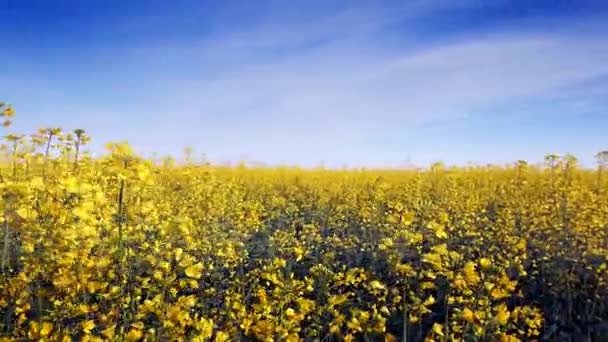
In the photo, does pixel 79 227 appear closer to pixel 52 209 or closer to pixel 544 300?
pixel 52 209

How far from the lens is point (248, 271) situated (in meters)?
4.65

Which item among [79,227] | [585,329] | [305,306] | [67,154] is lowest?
[585,329]

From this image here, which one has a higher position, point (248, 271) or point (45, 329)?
point (45, 329)

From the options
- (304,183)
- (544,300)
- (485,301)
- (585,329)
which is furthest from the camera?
(304,183)

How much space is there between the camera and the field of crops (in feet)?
7.24

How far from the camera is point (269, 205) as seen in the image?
7.93 meters

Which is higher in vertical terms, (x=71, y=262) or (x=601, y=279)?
(x=71, y=262)

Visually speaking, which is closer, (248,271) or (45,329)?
(45,329)

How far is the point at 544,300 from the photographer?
14.1ft

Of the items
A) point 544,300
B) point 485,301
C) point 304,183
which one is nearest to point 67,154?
point 485,301

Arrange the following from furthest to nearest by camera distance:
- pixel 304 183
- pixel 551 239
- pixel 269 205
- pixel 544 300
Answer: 1. pixel 304 183
2. pixel 269 205
3. pixel 551 239
4. pixel 544 300

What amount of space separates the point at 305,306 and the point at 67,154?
9.82 ft

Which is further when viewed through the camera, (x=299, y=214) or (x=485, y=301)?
(x=299, y=214)

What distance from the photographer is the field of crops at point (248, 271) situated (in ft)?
7.24
